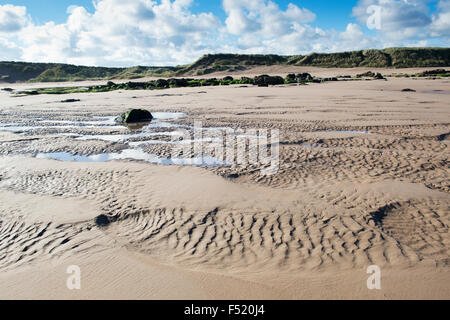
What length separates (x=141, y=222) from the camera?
16.9 ft

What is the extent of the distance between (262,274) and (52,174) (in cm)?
627

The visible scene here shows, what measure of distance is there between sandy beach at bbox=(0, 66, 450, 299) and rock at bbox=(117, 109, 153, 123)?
13.6 ft

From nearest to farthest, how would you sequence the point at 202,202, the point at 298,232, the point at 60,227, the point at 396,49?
the point at 298,232, the point at 60,227, the point at 202,202, the point at 396,49

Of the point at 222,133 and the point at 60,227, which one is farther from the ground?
the point at 222,133

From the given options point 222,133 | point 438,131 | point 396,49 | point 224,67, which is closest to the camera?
point 438,131

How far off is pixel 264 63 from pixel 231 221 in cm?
6777

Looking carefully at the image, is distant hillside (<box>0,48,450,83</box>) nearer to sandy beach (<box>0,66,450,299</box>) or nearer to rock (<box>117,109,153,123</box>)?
rock (<box>117,109,153,123</box>)

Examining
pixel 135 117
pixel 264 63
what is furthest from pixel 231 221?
pixel 264 63

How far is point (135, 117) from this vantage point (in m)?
14.1

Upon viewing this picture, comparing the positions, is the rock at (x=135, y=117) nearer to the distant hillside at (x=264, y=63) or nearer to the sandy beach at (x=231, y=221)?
the sandy beach at (x=231, y=221)

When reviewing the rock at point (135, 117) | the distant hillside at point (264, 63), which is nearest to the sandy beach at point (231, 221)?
the rock at point (135, 117)

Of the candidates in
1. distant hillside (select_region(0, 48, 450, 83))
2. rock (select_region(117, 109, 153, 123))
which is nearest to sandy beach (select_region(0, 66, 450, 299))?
rock (select_region(117, 109, 153, 123))
